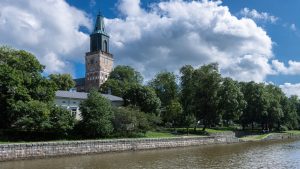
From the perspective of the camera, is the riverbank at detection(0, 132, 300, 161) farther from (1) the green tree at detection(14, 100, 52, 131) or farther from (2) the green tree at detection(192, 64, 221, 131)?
(2) the green tree at detection(192, 64, 221, 131)

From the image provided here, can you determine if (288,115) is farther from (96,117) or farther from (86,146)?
(86,146)

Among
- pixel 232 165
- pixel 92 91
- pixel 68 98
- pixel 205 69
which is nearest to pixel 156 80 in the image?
pixel 205 69

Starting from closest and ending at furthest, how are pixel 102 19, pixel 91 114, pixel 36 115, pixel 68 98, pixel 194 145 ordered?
pixel 36 115 < pixel 91 114 < pixel 194 145 < pixel 68 98 < pixel 102 19

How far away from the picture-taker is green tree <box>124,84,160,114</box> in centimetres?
5612

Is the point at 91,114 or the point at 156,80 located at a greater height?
the point at 156,80

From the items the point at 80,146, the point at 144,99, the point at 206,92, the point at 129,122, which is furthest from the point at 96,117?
the point at 206,92

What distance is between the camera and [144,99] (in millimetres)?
56344

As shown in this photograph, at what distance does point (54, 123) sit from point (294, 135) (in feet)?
201

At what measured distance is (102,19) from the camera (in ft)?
380

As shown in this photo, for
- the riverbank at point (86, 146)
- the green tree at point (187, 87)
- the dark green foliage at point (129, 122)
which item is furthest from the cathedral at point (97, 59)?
the riverbank at point (86, 146)

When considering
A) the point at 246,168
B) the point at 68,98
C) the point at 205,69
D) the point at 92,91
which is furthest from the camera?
the point at 205,69

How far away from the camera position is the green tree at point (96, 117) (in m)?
38.4

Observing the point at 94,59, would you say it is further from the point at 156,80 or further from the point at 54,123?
the point at 54,123

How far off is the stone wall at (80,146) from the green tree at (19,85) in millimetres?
6109
